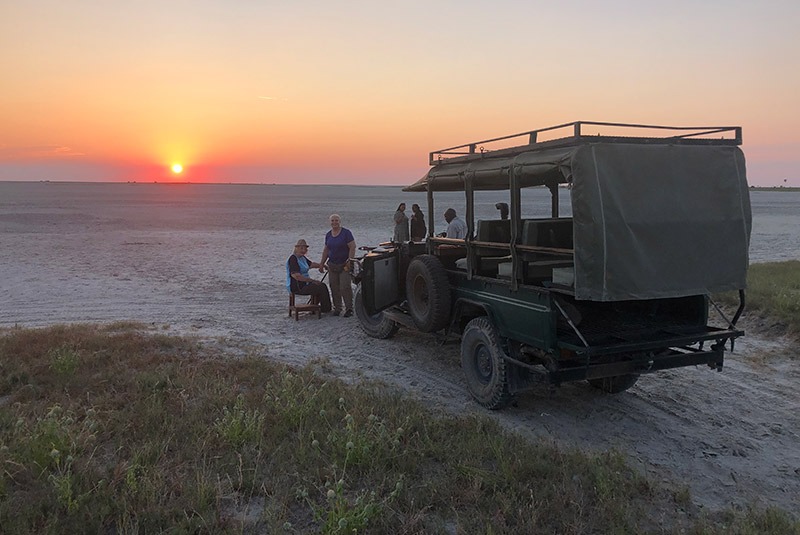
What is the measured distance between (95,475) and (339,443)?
5.92ft

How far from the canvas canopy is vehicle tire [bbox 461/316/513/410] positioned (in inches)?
53.0

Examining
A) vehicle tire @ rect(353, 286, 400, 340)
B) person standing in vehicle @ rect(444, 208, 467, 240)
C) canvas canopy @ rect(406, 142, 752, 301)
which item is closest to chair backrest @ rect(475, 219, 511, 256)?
canvas canopy @ rect(406, 142, 752, 301)

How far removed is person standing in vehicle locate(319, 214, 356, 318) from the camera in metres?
11.2

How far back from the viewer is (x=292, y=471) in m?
4.79

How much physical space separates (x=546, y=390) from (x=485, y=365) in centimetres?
87

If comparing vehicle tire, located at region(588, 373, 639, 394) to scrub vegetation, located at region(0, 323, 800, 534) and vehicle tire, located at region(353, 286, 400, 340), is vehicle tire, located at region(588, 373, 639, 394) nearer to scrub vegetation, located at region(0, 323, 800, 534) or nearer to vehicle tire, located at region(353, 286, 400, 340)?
scrub vegetation, located at region(0, 323, 800, 534)

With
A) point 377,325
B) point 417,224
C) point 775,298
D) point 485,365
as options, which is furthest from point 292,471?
point 417,224

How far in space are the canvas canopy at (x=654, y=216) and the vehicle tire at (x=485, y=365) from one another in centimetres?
135

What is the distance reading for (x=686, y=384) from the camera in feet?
23.9

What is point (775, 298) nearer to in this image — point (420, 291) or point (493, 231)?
point (493, 231)

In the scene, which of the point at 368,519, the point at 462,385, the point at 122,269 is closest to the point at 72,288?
the point at 122,269

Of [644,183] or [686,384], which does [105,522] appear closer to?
[644,183]

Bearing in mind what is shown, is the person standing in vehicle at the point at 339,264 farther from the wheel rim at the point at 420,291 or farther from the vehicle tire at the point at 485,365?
the vehicle tire at the point at 485,365

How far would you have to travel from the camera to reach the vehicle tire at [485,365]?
6.28 metres
